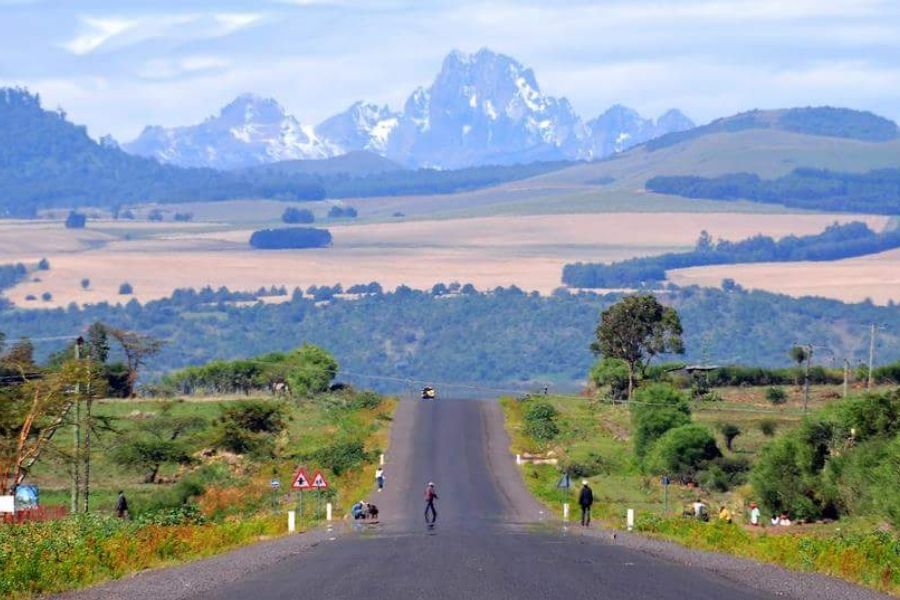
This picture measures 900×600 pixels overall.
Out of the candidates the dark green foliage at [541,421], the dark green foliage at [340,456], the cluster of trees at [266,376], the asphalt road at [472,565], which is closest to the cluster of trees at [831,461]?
the asphalt road at [472,565]

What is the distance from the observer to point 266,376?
150 meters

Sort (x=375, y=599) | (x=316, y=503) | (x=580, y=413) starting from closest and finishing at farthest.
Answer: (x=375, y=599) < (x=316, y=503) < (x=580, y=413)

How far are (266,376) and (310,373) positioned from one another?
9.11 meters

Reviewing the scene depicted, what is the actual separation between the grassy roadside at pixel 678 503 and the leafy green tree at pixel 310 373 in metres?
13.7

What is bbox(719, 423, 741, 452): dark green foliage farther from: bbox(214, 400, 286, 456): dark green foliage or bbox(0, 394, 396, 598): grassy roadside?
bbox(214, 400, 286, 456): dark green foliage

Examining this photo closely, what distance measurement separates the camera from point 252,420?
372 ft

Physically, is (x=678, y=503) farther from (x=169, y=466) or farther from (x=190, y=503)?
(x=169, y=466)

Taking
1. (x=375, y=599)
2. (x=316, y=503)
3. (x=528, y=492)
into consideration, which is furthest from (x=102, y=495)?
(x=375, y=599)

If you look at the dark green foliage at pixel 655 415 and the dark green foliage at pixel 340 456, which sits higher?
the dark green foliage at pixel 655 415

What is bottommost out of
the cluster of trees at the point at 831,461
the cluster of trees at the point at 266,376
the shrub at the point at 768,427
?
the cluster of trees at the point at 266,376

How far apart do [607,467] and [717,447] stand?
607 cm

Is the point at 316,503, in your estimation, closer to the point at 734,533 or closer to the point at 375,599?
the point at 734,533

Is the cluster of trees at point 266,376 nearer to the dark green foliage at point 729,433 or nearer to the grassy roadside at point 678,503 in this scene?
the grassy roadside at point 678,503

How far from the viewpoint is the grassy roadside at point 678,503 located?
4850 centimetres
